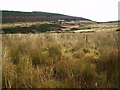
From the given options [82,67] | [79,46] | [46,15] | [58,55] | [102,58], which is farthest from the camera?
[46,15]

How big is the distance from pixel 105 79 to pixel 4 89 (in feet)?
5.00

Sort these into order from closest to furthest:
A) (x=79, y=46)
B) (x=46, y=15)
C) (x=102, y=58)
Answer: (x=102, y=58) < (x=79, y=46) < (x=46, y=15)

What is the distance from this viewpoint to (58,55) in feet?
21.4

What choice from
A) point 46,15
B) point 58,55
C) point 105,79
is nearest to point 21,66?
point 105,79

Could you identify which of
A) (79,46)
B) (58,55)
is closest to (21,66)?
(58,55)

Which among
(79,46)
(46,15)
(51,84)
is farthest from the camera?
(46,15)

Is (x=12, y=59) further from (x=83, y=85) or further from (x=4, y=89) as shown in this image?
(x=83, y=85)

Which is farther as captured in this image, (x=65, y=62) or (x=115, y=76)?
(x=65, y=62)

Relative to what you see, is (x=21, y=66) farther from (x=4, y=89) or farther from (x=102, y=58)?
(x=102, y=58)

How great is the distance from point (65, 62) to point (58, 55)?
1.69 metres

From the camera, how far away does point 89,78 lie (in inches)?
173

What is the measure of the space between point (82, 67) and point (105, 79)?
0.47m

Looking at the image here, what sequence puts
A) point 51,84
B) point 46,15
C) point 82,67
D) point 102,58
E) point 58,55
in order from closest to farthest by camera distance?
point 51,84 → point 82,67 → point 102,58 → point 58,55 → point 46,15

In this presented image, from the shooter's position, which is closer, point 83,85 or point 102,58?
point 83,85
